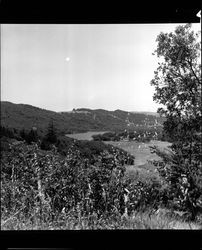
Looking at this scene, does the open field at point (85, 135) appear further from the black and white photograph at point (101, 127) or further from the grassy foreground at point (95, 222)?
the grassy foreground at point (95, 222)

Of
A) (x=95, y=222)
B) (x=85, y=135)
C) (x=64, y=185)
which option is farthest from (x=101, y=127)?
(x=95, y=222)

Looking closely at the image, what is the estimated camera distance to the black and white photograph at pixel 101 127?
4352 mm

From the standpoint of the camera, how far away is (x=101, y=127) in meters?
6.49

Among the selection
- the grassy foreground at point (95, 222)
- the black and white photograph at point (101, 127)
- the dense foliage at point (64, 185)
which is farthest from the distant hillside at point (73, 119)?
the grassy foreground at point (95, 222)

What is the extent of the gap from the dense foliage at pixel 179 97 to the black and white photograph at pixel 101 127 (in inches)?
0.7

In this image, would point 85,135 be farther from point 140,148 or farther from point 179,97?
point 179,97

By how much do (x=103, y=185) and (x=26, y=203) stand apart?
3.26 ft

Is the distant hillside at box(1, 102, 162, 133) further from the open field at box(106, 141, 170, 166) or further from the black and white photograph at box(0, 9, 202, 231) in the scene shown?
the open field at box(106, 141, 170, 166)

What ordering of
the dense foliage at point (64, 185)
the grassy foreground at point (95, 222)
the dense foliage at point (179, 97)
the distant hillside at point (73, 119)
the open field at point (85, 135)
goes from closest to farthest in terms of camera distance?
the grassy foreground at point (95, 222), the dense foliage at point (64, 185), the dense foliage at point (179, 97), the distant hillside at point (73, 119), the open field at point (85, 135)

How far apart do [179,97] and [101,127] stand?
1495 mm

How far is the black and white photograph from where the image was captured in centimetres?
435

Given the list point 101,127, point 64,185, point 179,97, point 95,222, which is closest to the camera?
point 95,222

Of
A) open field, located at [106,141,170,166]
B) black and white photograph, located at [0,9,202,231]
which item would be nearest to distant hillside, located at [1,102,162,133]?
black and white photograph, located at [0,9,202,231]
